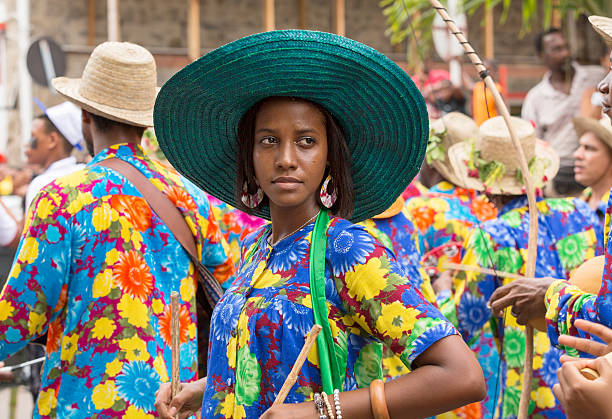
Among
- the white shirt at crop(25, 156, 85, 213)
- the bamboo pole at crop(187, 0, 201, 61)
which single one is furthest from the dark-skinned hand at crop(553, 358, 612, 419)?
the bamboo pole at crop(187, 0, 201, 61)

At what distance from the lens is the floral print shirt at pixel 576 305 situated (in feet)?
7.91

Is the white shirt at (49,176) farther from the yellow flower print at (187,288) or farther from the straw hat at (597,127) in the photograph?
the straw hat at (597,127)

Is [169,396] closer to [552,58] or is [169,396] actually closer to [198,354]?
[198,354]

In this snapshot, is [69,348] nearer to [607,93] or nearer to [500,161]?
[607,93]

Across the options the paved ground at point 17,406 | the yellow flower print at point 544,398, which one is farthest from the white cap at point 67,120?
the yellow flower print at point 544,398

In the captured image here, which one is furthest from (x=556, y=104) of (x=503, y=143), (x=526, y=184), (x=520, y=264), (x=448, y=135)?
(x=526, y=184)

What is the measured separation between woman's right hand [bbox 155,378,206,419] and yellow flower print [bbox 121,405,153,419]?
45cm

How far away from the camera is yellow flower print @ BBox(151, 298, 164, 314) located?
11.3ft

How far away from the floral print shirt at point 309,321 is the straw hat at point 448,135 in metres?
3.69

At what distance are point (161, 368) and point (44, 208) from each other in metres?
0.77

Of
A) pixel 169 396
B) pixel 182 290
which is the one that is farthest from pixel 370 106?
pixel 182 290

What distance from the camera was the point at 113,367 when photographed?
329 centimetres

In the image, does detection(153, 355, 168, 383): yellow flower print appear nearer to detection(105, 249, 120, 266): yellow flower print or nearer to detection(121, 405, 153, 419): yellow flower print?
detection(121, 405, 153, 419): yellow flower print

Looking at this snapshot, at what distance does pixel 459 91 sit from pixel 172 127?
8.16 meters
